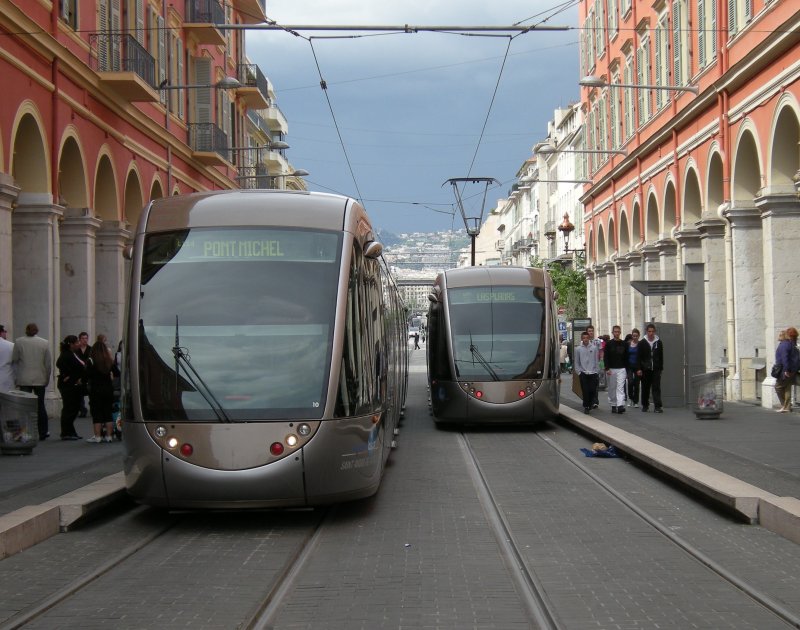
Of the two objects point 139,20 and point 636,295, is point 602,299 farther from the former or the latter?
point 139,20

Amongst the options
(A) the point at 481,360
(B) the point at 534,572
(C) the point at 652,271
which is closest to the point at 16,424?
(A) the point at 481,360

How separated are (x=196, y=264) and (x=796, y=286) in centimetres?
1597

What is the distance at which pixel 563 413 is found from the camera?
23.6 metres

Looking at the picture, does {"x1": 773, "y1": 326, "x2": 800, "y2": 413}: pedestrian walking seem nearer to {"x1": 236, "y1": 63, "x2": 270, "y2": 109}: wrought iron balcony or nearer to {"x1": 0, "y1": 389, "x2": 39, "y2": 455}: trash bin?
{"x1": 0, "y1": 389, "x2": 39, "y2": 455}: trash bin

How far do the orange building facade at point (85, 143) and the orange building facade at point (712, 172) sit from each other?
417 inches

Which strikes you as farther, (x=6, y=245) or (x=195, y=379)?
(x=6, y=245)

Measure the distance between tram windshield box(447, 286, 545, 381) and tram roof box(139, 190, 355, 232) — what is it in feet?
32.3

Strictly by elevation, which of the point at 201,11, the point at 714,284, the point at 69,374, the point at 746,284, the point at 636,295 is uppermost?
the point at 201,11

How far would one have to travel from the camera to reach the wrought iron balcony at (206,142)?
36625mm

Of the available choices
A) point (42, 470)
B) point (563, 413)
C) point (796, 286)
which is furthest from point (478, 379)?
point (42, 470)

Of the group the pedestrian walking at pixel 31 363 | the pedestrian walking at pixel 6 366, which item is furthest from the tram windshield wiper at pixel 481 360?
the pedestrian walking at pixel 6 366

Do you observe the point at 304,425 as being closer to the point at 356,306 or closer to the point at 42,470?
the point at 356,306

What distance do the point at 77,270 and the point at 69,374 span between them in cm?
739

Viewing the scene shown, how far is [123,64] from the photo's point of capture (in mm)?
27125
